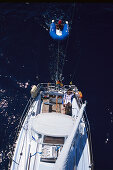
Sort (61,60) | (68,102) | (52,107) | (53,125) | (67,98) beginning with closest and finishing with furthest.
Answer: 1. (53,125)
2. (68,102)
3. (52,107)
4. (67,98)
5. (61,60)

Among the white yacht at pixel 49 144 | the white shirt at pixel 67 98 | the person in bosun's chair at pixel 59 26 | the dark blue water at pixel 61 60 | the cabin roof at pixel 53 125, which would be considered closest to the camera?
the white yacht at pixel 49 144

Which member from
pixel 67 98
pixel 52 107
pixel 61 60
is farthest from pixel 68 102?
pixel 61 60

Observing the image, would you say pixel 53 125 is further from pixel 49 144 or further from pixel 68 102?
pixel 68 102

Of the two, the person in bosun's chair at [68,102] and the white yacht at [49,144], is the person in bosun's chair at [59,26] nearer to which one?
the person in bosun's chair at [68,102]

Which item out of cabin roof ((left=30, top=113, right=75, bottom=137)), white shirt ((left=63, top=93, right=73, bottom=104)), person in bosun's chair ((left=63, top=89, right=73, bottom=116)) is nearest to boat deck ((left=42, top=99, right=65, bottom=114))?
person in bosun's chair ((left=63, top=89, right=73, bottom=116))

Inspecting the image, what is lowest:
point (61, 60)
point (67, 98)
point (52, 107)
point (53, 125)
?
point (53, 125)

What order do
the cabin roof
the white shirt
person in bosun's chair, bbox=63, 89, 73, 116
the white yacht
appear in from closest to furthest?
the white yacht < the cabin roof < person in bosun's chair, bbox=63, 89, 73, 116 < the white shirt

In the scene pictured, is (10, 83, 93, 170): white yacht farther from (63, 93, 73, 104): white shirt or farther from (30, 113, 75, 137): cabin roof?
(63, 93, 73, 104): white shirt

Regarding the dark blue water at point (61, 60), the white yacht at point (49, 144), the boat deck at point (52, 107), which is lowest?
the white yacht at point (49, 144)

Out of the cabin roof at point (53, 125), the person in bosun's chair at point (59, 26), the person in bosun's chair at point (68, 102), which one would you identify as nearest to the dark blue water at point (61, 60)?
the person in bosun's chair at point (59, 26)
